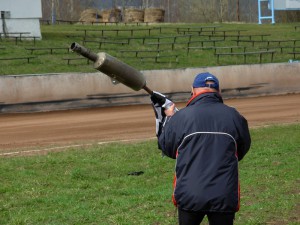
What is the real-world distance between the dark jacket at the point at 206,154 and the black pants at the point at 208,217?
0.23ft

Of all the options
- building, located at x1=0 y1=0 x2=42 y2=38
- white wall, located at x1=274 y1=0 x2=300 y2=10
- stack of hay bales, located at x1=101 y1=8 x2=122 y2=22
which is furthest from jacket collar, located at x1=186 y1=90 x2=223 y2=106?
stack of hay bales, located at x1=101 y1=8 x2=122 y2=22

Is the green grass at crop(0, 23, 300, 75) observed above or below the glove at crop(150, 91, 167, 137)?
below

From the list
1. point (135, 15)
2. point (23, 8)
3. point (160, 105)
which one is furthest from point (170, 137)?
point (135, 15)

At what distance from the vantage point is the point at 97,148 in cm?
1658

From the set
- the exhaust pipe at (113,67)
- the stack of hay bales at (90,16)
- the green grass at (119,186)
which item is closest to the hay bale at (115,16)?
the stack of hay bales at (90,16)

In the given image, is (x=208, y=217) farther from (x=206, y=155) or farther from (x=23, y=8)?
(x=23, y=8)

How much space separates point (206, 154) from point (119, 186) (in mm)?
6277

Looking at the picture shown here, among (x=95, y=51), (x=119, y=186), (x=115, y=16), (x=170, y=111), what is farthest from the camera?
(x=115, y=16)

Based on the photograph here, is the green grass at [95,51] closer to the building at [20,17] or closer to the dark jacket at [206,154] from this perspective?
the building at [20,17]

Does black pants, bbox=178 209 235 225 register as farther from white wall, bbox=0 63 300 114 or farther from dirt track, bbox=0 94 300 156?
white wall, bbox=0 63 300 114

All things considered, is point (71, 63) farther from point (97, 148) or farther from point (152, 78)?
point (97, 148)

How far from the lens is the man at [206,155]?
5840 millimetres

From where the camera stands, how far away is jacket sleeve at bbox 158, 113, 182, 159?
602cm

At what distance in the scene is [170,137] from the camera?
6.06m
